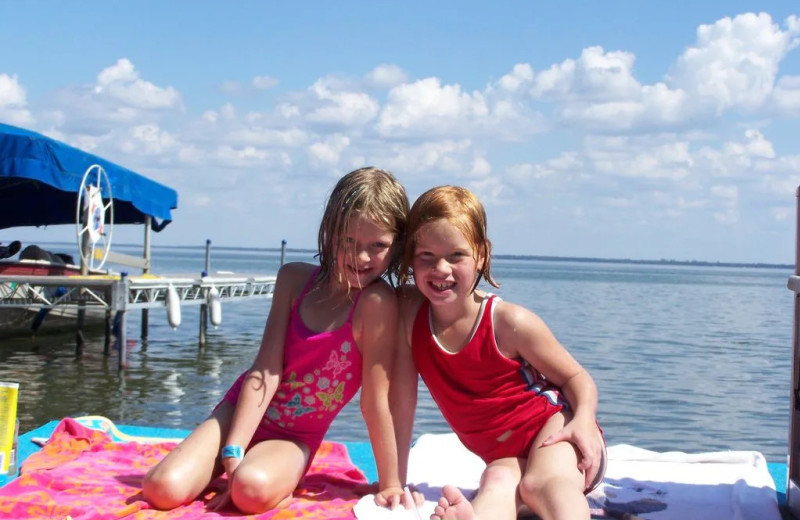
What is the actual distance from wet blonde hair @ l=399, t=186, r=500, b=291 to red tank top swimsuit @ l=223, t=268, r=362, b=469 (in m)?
0.38

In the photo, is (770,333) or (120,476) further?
(770,333)

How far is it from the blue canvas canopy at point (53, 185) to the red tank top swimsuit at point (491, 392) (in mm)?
8747

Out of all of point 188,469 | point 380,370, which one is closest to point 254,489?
point 188,469

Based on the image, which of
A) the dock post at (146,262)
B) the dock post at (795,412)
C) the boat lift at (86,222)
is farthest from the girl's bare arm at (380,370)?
the dock post at (146,262)

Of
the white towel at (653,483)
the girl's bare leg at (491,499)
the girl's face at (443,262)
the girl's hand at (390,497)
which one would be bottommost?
the white towel at (653,483)

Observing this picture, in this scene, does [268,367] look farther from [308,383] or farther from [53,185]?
[53,185]

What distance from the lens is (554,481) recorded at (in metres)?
2.71

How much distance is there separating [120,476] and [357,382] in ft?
3.42

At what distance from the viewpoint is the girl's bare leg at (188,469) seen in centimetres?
300

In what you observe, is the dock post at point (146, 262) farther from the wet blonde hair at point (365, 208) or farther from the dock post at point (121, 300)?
the wet blonde hair at point (365, 208)

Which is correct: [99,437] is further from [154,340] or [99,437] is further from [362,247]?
[154,340]

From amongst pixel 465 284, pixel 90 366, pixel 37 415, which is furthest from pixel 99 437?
pixel 90 366

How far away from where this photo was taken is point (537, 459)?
113 inches

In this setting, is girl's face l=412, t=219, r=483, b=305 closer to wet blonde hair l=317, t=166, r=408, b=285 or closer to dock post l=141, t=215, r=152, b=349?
wet blonde hair l=317, t=166, r=408, b=285
